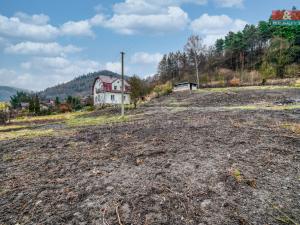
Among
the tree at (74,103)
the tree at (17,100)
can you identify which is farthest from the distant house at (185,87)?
the tree at (17,100)

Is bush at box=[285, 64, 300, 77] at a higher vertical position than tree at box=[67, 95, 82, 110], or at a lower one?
higher

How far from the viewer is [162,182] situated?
4.46 m

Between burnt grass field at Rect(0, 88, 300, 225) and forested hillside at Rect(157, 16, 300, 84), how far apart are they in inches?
1243

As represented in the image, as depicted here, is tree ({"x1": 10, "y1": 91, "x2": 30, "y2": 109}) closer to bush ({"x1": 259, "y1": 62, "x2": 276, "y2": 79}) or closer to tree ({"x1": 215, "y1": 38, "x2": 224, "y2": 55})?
tree ({"x1": 215, "y1": 38, "x2": 224, "y2": 55})

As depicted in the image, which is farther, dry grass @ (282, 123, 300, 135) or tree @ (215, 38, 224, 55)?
tree @ (215, 38, 224, 55)

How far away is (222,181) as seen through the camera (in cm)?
439

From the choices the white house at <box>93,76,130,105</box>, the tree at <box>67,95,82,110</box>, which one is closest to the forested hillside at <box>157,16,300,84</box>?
the white house at <box>93,76,130,105</box>

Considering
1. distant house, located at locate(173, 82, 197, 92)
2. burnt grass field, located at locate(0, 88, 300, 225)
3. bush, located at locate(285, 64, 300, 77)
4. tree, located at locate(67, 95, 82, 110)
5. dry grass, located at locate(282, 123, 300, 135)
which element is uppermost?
bush, located at locate(285, 64, 300, 77)

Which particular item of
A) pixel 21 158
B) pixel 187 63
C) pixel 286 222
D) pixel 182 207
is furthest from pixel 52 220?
pixel 187 63

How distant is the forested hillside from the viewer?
40.8 m

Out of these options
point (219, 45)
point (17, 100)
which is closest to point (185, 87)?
point (219, 45)

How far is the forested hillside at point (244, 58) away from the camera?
40.8 metres

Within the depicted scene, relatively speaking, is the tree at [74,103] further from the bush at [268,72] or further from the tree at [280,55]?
the tree at [280,55]

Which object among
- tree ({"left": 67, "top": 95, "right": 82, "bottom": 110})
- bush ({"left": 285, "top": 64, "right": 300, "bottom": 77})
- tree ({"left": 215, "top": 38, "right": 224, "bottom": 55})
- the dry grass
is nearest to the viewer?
the dry grass
